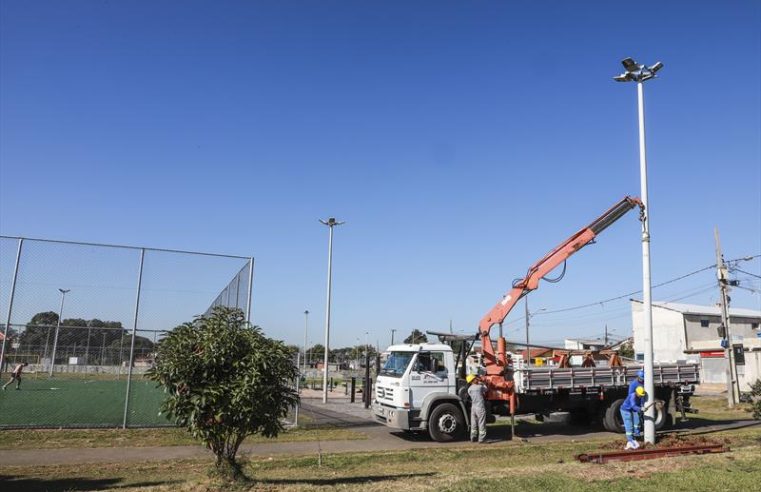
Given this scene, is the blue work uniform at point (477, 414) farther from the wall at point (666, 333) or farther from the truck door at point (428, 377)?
the wall at point (666, 333)

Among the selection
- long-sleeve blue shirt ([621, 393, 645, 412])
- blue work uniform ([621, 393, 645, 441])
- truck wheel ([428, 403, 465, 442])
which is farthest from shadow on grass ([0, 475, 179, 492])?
long-sleeve blue shirt ([621, 393, 645, 412])

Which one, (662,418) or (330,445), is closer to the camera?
(330,445)

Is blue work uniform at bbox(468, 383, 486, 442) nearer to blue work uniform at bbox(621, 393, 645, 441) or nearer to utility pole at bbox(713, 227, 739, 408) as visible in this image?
blue work uniform at bbox(621, 393, 645, 441)

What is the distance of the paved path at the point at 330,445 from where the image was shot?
11031 mm

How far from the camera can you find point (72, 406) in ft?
65.3

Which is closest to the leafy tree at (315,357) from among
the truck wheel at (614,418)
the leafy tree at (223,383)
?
the truck wheel at (614,418)

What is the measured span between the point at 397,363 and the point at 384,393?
0.91m

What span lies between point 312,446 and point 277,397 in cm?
578

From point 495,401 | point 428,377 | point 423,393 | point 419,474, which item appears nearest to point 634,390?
point 495,401

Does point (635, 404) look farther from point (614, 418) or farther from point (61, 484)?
point (61, 484)

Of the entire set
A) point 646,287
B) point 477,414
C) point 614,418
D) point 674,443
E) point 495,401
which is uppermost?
point 646,287

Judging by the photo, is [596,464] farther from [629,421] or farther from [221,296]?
[221,296]

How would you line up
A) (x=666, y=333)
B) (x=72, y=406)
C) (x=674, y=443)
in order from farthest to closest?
(x=666, y=333) → (x=72, y=406) → (x=674, y=443)

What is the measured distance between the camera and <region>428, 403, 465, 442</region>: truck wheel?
1414 cm
